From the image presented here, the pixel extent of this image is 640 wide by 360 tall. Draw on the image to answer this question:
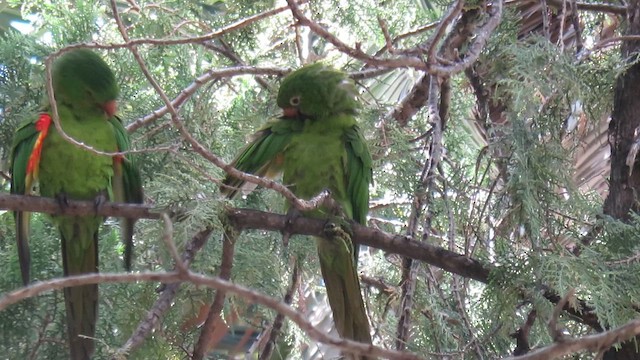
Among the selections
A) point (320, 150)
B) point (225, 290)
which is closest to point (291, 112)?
Result: point (320, 150)

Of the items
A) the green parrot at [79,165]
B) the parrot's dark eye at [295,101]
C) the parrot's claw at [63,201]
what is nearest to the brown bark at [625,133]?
the parrot's dark eye at [295,101]

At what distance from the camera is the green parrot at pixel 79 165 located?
2.12m

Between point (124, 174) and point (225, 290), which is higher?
point (124, 174)

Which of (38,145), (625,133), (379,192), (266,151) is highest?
(379,192)

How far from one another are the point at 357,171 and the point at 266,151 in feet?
0.87

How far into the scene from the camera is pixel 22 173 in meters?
2.18

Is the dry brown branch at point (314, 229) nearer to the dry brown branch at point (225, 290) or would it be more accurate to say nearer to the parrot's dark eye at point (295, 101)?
the parrot's dark eye at point (295, 101)

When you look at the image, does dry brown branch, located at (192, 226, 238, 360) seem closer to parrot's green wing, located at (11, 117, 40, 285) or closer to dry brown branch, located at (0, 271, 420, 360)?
parrot's green wing, located at (11, 117, 40, 285)

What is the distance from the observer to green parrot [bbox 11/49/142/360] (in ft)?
6.97

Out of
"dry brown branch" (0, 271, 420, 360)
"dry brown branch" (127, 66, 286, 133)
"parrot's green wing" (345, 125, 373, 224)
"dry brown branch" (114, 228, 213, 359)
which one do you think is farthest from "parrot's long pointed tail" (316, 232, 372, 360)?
"dry brown branch" (0, 271, 420, 360)

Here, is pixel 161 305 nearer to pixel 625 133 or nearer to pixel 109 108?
pixel 109 108

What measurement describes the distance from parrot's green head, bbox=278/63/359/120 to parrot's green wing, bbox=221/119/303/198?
7 centimetres

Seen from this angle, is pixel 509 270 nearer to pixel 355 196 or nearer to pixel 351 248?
pixel 351 248

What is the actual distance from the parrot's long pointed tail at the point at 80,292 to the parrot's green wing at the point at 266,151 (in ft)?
1.68
